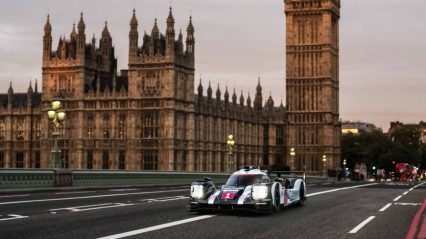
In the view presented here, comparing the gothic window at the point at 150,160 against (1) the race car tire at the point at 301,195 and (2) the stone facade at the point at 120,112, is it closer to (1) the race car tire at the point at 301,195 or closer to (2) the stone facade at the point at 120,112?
(2) the stone facade at the point at 120,112

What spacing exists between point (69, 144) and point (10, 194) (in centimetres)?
5519

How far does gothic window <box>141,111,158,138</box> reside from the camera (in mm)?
80125

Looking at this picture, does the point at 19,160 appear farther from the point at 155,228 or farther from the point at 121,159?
the point at 155,228

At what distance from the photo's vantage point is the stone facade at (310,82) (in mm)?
109250

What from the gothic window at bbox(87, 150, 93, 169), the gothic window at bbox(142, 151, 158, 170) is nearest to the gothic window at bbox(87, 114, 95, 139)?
the gothic window at bbox(87, 150, 93, 169)

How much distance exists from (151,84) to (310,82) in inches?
1443

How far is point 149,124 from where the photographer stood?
8056 centimetres

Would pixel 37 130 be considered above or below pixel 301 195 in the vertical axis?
above

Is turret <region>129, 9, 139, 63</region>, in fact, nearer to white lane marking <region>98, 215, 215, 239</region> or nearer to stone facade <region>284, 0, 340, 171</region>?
stone facade <region>284, 0, 340, 171</region>

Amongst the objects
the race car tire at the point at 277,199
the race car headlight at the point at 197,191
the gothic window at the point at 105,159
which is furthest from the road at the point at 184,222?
the gothic window at the point at 105,159

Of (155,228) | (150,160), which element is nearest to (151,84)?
(150,160)

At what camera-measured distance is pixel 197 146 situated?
279 feet

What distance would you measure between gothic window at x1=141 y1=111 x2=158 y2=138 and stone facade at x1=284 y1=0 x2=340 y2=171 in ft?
114

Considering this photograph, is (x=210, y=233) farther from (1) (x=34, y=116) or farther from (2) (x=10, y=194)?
(1) (x=34, y=116)
